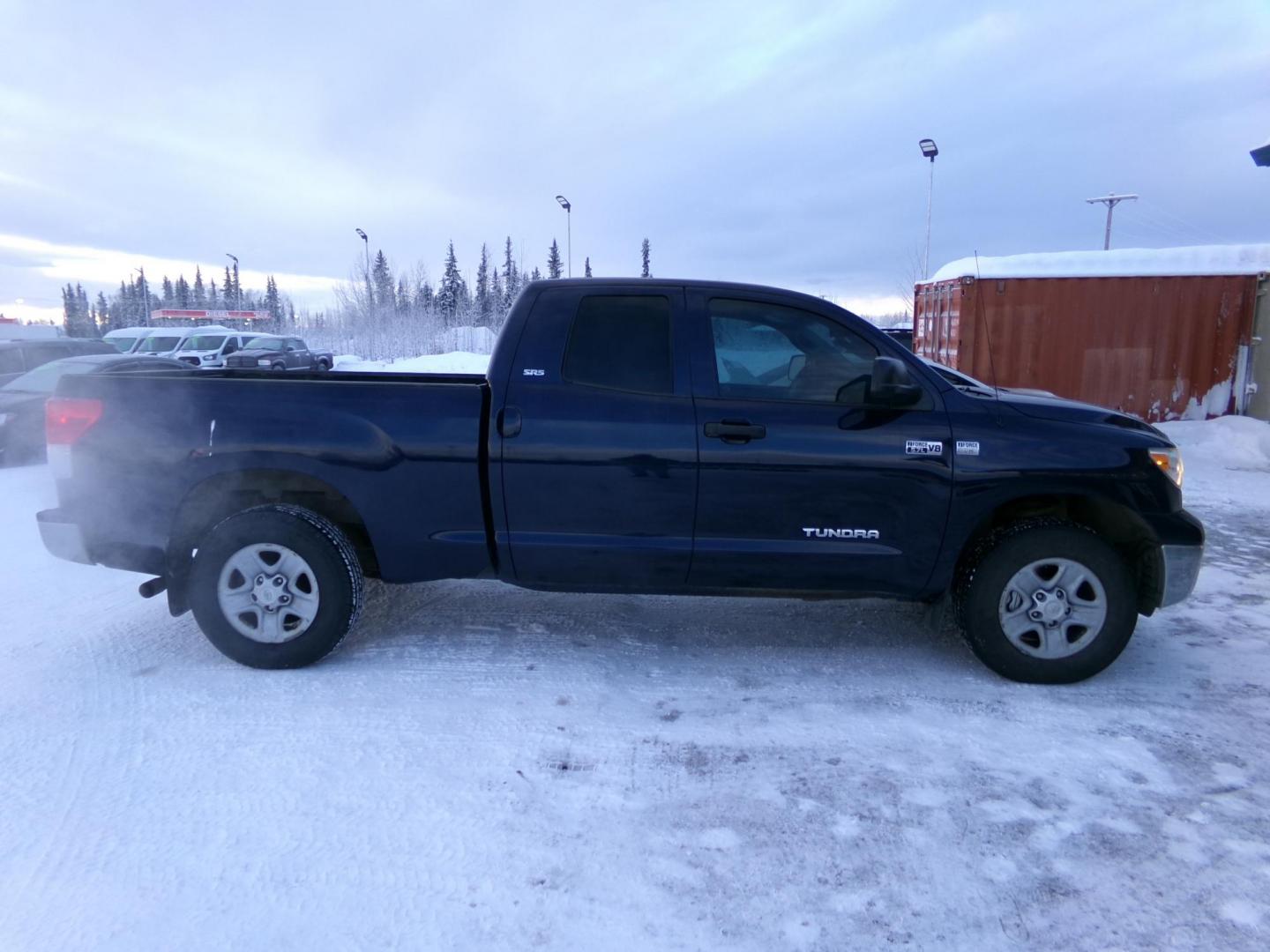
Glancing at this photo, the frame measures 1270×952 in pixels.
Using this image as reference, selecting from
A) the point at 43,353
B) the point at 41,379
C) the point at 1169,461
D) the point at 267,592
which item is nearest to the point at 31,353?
the point at 43,353

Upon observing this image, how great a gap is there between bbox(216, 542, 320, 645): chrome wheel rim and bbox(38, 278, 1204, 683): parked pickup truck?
12 mm

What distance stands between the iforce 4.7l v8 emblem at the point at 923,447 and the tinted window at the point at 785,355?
0.31 m

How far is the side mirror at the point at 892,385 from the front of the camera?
3564mm

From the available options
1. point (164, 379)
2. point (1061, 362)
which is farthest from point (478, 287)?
point (164, 379)

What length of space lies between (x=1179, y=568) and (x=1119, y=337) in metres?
9.32

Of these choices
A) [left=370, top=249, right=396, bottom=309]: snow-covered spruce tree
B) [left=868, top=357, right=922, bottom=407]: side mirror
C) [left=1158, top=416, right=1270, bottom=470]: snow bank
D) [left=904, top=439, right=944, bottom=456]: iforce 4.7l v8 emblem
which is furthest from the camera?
[left=370, top=249, right=396, bottom=309]: snow-covered spruce tree

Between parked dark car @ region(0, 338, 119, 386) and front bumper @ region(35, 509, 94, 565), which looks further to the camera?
parked dark car @ region(0, 338, 119, 386)

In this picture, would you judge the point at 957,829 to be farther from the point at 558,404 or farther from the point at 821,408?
the point at 558,404

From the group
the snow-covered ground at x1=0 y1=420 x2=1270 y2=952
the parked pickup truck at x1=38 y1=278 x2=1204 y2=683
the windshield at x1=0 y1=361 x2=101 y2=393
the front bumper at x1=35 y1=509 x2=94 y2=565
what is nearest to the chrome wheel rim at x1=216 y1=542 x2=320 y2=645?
the parked pickup truck at x1=38 y1=278 x2=1204 y2=683

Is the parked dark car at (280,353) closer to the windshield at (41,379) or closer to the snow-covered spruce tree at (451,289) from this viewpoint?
the windshield at (41,379)

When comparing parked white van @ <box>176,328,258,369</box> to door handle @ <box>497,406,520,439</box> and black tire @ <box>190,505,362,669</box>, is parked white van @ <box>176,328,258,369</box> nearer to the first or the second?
black tire @ <box>190,505,362,669</box>

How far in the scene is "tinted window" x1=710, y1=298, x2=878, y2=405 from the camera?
12.7 ft

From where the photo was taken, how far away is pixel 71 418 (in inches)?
157

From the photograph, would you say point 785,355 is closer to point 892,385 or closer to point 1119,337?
point 892,385
